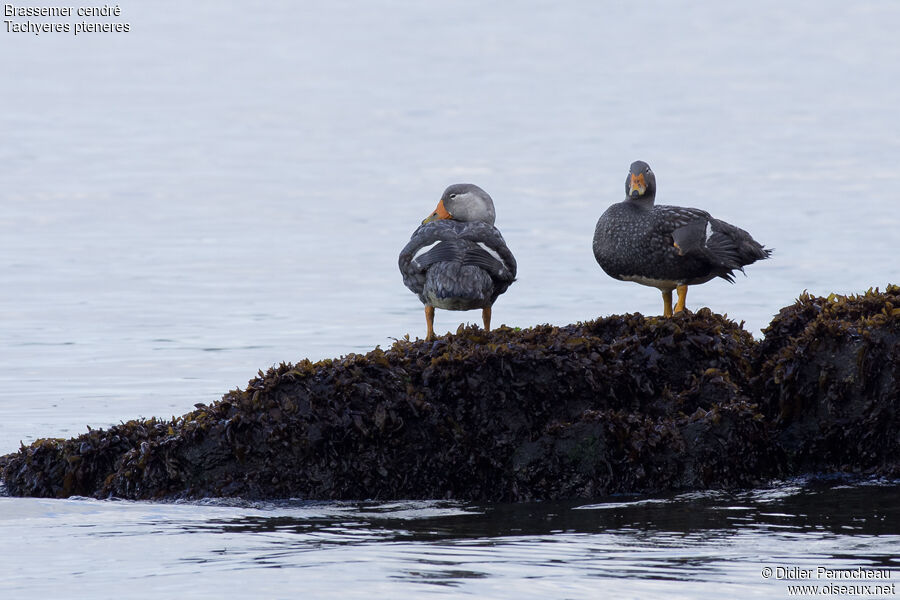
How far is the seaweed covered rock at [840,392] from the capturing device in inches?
296

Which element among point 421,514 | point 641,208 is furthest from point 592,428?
point 641,208

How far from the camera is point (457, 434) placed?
7.43 meters

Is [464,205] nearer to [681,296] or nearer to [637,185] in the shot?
[637,185]

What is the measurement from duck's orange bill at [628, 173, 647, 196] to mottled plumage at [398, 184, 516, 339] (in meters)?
1.17

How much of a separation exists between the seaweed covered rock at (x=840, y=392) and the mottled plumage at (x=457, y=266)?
9.52 feet

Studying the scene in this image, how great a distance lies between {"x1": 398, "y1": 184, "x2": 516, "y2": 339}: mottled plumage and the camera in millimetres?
10172

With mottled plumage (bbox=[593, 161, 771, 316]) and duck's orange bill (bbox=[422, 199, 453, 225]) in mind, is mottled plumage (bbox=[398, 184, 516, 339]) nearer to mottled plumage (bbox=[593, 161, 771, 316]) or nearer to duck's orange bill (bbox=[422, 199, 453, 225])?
mottled plumage (bbox=[593, 161, 771, 316])

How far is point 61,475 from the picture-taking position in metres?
7.82

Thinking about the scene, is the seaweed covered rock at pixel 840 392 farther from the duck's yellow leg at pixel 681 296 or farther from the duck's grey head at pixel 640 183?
the duck's grey head at pixel 640 183

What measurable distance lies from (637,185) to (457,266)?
5.87 feet

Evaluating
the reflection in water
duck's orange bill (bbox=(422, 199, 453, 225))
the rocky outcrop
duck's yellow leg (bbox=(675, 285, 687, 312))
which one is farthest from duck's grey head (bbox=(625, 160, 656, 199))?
the reflection in water

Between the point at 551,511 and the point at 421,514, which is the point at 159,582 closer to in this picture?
the point at 421,514

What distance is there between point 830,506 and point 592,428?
1316 millimetres

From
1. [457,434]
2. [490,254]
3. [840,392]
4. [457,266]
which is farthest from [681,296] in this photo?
[457,434]
